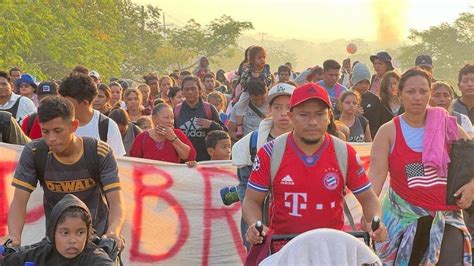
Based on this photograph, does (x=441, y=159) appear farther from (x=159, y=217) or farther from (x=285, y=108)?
(x=159, y=217)

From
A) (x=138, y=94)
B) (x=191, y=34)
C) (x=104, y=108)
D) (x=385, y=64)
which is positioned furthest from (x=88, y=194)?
(x=191, y=34)

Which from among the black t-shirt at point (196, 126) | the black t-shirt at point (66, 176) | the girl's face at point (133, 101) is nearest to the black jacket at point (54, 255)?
the black t-shirt at point (66, 176)

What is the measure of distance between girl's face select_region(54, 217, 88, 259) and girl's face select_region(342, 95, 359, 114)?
524cm

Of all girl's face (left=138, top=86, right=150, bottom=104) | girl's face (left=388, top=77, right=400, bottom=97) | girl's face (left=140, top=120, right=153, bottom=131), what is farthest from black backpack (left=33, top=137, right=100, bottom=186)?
girl's face (left=138, top=86, right=150, bottom=104)

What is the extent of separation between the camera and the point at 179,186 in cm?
885

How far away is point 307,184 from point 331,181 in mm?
145

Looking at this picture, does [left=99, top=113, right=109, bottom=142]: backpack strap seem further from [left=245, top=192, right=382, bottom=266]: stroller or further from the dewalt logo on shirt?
[left=245, top=192, right=382, bottom=266]: stroller

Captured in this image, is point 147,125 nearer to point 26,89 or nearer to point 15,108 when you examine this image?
point 15,108

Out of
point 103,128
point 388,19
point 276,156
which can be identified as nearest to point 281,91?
point 103,128

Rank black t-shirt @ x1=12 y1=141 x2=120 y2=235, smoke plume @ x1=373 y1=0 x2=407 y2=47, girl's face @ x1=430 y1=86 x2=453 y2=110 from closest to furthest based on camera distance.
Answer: black t-shirt @ x1=12 y1=141 x2=120 y2=235 → girl's face @ x1=430 y1=86 x2=453 y2=110 → smoke plume @ x1=373 y1=0 x2=407 y2=47

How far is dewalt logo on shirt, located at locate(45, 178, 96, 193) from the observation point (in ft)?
18.2

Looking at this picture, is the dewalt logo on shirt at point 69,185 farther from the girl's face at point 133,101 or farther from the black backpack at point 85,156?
the girl's face at point 133,101

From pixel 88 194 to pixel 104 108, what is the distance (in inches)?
198

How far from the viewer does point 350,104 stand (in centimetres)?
965
